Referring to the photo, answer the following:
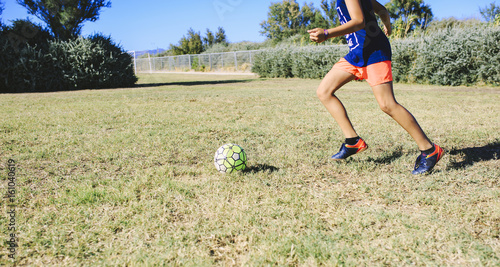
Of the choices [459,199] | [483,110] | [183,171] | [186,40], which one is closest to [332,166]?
[459,199]

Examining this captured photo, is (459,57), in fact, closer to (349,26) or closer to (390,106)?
(390,106)

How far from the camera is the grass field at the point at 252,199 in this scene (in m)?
2.23

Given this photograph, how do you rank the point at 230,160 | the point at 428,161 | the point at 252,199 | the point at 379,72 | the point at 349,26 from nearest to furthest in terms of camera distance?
the point at 252,199 < the point at 349,26 < the point at 379,72 < the point at 428,161 < the point at 230,160

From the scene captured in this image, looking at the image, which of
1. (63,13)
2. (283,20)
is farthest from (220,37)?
(63,13)

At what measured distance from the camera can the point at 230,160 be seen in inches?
146

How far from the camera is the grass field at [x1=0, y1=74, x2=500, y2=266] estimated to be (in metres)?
2.23

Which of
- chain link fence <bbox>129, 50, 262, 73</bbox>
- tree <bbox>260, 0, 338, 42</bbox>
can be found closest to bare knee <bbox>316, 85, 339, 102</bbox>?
chain link fence <bbox>129, 50, 262, 73</bbox>

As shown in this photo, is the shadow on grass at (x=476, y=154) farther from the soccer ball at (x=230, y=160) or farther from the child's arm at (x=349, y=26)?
the soccer ball at (x=230, y=160)

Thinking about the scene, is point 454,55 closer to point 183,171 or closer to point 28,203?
point 183,171

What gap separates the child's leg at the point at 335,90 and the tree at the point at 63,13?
16514mm

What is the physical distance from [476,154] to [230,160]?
10.4ft

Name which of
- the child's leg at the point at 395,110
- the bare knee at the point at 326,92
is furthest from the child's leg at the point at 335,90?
the child's leg at the point at 395,110

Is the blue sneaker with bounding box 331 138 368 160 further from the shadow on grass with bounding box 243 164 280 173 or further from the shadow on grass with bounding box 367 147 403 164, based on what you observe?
the shadow on grass with bounding box 243 164 280 173

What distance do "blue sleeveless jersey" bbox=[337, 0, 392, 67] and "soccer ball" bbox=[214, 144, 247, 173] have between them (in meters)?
1.59
